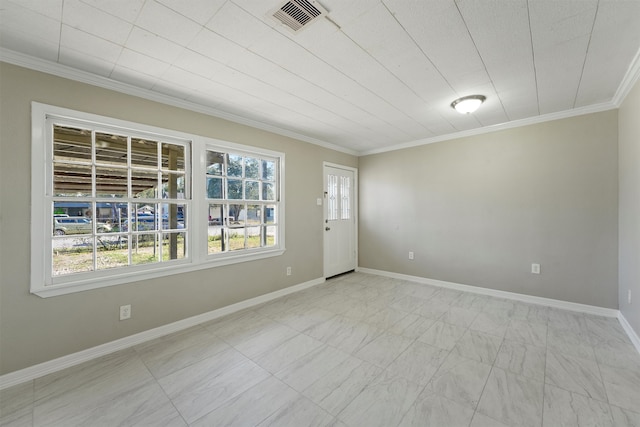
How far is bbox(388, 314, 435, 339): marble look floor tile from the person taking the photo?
2666 millimetres

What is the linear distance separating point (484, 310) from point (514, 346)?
860mm

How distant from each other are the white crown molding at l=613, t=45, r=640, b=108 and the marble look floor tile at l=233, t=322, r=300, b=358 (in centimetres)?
374

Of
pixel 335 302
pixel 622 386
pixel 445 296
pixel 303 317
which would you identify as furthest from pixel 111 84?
pixel 622 386

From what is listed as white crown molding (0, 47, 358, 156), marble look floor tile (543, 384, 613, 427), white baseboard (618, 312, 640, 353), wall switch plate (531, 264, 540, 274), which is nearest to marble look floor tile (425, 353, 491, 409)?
marble look floor tile (543, 384, 613, 427)

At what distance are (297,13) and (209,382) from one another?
2588 millimetres

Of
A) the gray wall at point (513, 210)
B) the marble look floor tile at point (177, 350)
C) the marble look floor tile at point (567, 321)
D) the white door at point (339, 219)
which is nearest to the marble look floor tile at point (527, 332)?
the marble look floor tile at point (567, 321)

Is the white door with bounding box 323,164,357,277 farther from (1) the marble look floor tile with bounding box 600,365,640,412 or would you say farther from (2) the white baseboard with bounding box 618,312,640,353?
(2) the white baseboard with bounding box 618,312,640,353

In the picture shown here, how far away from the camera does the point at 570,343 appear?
7.95 ft

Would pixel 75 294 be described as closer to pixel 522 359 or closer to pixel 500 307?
Result: pixel 522 359

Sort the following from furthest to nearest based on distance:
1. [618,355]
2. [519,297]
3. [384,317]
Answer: [519,297]
[384,317]
[618,355]

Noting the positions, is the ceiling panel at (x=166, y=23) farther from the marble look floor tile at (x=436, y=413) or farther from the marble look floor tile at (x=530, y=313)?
the marble look floor tile at (x=530, y=313)

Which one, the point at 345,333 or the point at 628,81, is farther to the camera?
the point at 345,333

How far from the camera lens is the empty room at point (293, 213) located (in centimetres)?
166

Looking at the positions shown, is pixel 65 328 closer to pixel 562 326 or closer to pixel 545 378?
pixel 545 378
